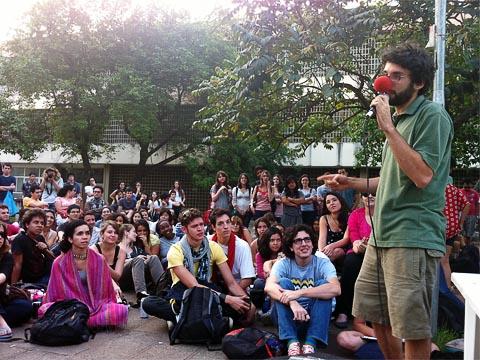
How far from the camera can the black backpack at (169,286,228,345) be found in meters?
4.20

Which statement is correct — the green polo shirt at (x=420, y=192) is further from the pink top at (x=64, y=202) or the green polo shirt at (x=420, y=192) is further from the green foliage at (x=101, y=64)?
the green foliage at (x=101, y=64)

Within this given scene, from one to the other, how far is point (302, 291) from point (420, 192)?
6.66 feet

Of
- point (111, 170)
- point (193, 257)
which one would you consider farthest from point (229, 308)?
point (111, 170)

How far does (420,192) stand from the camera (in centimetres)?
224

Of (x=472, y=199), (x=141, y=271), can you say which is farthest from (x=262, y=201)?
(x=472, y=199)

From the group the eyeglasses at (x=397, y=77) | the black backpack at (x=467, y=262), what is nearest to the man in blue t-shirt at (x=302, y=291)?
the eyeglasses at (x=397, y=77)

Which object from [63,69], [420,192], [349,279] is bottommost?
[349,279]

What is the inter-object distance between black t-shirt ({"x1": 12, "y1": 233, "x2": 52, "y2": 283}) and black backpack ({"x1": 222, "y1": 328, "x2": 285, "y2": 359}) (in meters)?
2.61

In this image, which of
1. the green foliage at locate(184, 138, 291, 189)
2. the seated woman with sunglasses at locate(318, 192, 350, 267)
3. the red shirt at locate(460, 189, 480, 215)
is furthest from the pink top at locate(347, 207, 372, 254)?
the green foliage at locate(184, 138, 291, 189)

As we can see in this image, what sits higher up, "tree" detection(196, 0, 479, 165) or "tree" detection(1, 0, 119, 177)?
"tree" detection(1, 0, 119, 177)

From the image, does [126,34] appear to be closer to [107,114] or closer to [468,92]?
[107,114]

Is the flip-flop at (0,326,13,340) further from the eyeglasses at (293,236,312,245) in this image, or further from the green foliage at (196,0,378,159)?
the green foliage at (196,0,378,159)

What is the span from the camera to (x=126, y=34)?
713 inches

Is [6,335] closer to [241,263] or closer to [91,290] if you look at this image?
[91,290]
